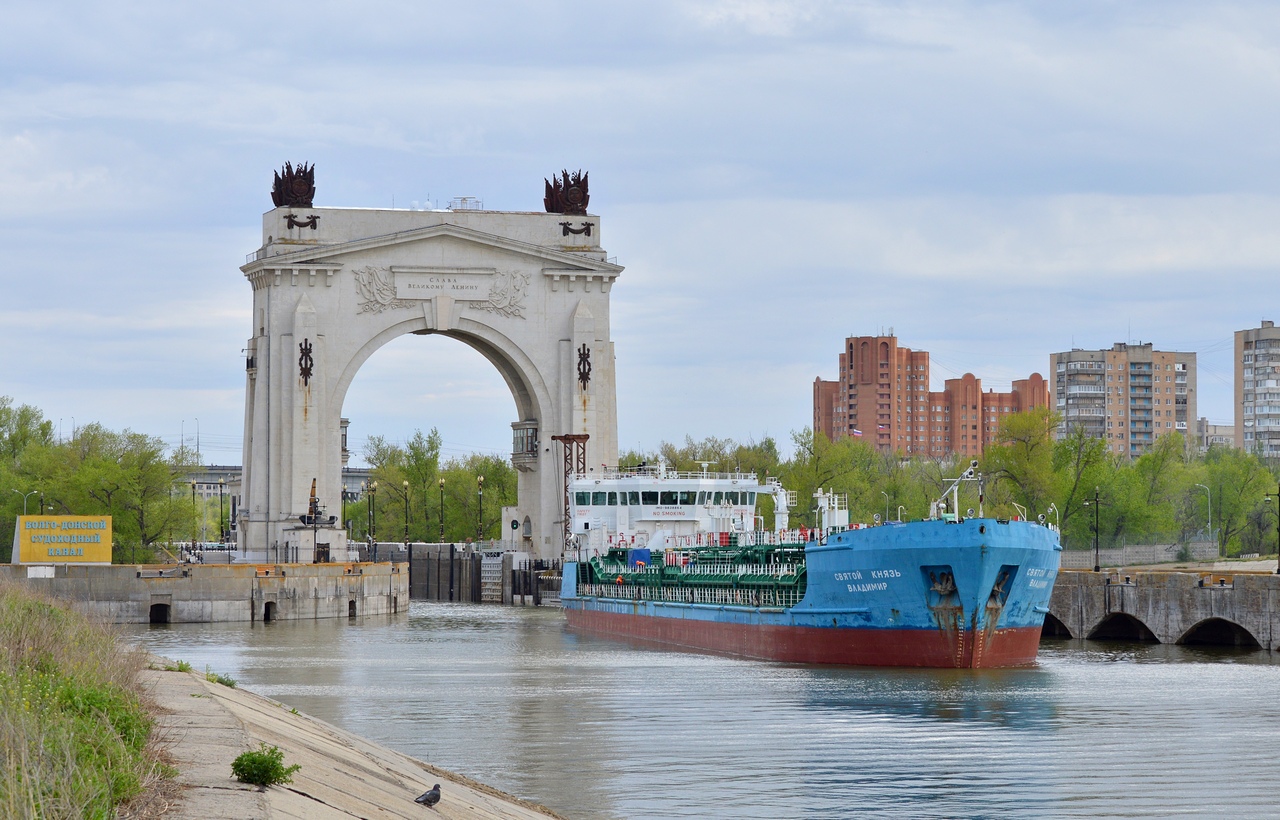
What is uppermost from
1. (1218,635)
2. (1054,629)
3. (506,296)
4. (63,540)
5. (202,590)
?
(506,296)

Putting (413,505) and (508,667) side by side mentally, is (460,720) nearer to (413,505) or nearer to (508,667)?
(508,667)

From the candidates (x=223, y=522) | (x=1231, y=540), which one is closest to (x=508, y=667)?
(x=1231, y=540)

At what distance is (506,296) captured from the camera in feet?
266

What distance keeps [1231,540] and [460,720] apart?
64.4 meters

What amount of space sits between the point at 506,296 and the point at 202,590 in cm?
2304

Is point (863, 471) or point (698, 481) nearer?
point (698, 481)

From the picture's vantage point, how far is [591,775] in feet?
81.7

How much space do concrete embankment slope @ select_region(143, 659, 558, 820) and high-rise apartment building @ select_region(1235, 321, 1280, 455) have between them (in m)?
156

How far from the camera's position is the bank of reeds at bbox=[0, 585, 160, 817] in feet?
35.0

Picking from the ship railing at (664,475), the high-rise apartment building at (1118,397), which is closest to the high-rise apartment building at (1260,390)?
the high-rise apartment building at (1118,397)

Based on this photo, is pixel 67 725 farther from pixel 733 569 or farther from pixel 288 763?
pixel 733 569

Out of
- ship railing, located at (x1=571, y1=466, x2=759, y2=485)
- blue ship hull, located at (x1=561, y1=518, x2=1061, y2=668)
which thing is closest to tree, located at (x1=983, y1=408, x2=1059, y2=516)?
ship railing, located at (x1=571, y1=466, x2=759, y2=485)

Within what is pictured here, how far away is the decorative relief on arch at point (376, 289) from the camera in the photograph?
79.5 m

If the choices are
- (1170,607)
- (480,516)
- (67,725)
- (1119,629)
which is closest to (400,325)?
(480,516)
